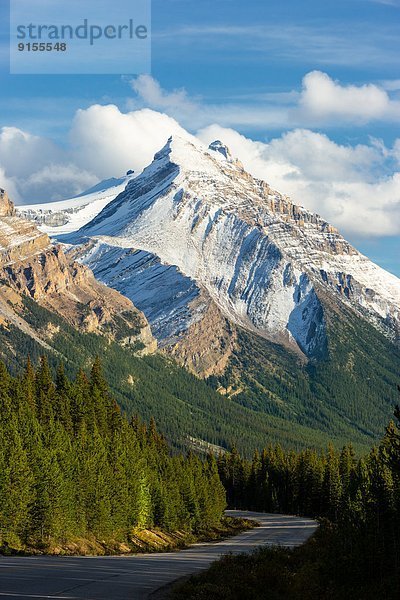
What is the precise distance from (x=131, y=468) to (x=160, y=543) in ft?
31.3

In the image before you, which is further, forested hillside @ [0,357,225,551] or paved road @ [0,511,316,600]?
forested hillside @ [0,357,225,551]

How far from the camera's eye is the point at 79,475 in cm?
8262

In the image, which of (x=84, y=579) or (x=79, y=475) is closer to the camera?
(x=84, y=579)

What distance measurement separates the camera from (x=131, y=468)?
10044 cm

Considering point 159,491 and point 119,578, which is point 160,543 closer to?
point 159,491

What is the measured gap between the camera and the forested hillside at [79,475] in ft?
235

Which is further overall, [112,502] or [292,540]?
[292,540]

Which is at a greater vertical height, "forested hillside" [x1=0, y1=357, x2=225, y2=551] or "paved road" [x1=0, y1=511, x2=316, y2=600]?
"forested hillside" [x1=0, y1=357, x2=225, y2=551]

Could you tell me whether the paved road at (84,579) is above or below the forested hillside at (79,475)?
below

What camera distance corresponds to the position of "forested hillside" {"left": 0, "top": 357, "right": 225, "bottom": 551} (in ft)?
235

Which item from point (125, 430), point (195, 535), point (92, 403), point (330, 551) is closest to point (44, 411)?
point (92, 403)

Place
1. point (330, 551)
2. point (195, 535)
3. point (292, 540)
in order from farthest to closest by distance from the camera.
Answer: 1. point (195, 535)
2. point (292, 540)
3. point (330, 551)

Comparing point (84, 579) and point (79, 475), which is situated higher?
point (79, 475)

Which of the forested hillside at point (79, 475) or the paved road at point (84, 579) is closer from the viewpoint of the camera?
the paved road at point (84, 579)
